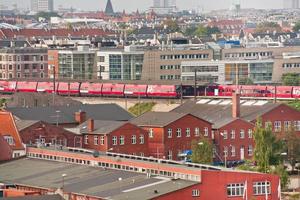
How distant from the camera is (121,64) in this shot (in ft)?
360

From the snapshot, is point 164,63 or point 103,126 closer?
point 103,126

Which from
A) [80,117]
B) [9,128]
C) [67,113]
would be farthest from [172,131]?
[9,128]

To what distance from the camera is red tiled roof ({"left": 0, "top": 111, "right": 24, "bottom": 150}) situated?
182ft

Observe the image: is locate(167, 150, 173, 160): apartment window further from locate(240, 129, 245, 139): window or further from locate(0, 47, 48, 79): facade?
locate(0, 47, 48, 79): facade

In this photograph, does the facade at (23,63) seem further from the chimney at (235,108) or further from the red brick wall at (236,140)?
the red brick wall at (236,140)

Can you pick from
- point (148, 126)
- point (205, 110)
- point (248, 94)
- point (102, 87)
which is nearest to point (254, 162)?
point (148, 126)

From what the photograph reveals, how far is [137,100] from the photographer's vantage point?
85.8 meters

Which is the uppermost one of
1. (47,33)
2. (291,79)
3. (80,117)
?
(80,117)

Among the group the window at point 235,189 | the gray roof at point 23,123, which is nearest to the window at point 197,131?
the gray roof at point 23,123

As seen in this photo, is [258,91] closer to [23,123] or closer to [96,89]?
[96,89]

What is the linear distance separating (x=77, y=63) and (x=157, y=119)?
53060 mm

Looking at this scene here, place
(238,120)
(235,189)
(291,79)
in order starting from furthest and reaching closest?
(291,79) → (238,120) → (235,189)

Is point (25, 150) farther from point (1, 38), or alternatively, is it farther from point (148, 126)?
point (1, 38)

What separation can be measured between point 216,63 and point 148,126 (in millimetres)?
45950
